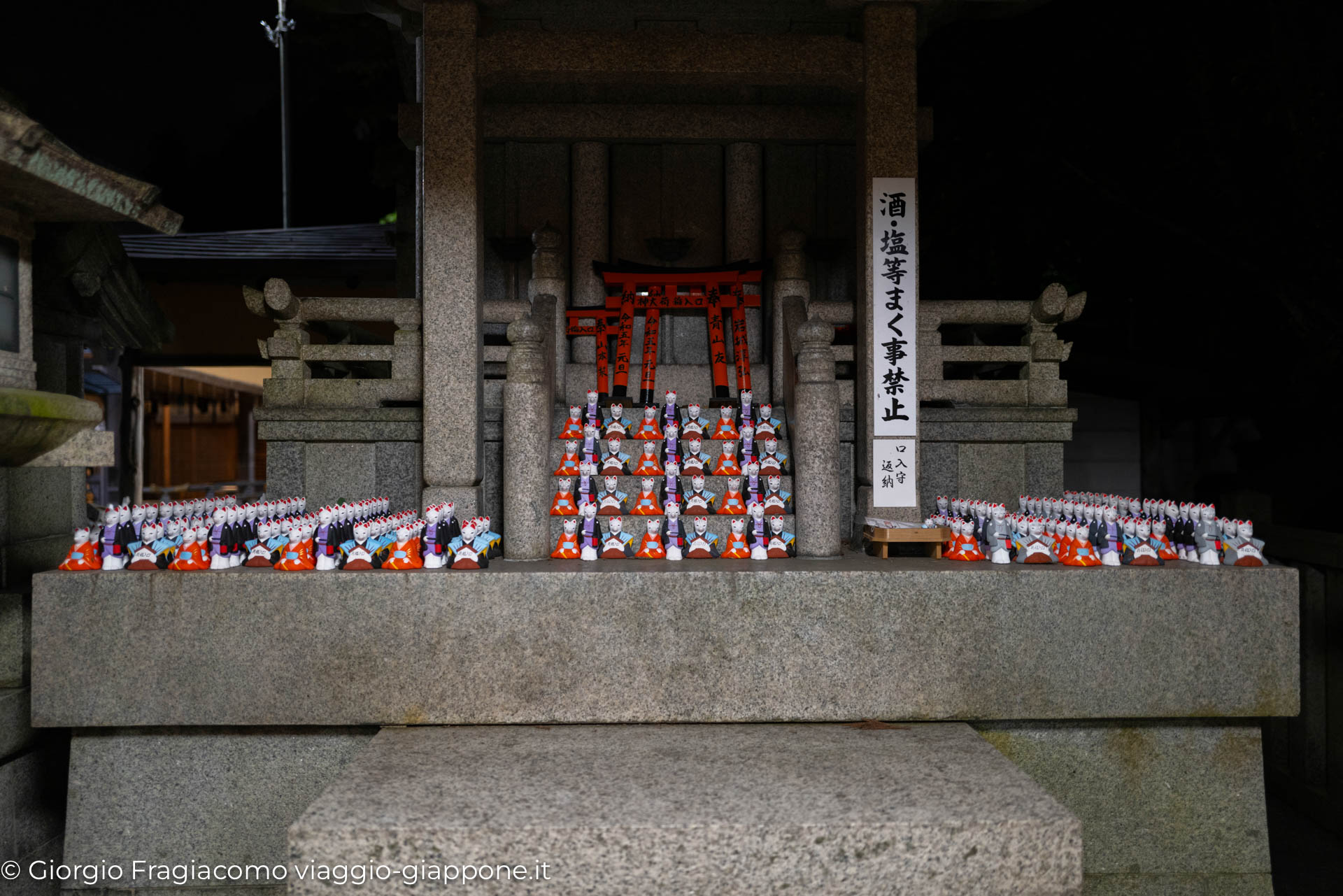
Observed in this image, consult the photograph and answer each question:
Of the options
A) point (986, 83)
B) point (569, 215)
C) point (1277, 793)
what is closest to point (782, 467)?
point (569, 215)

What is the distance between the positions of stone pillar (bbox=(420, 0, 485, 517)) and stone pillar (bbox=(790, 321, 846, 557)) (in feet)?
6.22

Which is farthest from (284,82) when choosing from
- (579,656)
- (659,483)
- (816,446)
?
(579,656)

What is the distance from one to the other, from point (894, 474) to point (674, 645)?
2.00 metres

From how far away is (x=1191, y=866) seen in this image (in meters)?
3.80

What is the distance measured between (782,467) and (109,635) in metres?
3.57

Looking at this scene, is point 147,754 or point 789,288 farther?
point 789,288

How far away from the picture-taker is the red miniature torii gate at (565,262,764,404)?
6.52 metres

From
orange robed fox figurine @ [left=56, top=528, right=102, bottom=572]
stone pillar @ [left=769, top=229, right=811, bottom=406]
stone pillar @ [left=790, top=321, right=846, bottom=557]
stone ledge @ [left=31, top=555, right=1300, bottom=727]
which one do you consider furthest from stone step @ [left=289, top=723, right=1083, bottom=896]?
stone pillar @ [left=769, top=229, right=811, bottom=406]

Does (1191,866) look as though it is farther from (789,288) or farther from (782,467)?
(789,288)

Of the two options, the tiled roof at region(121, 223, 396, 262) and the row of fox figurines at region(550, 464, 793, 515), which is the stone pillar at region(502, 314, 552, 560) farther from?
the tiled roof at region(121, 223, 396, 262)

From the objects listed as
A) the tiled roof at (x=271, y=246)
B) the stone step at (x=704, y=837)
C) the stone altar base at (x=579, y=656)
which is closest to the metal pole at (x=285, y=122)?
the tiled roof at (x=271, y=246)

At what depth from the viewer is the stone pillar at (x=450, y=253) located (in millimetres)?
4805

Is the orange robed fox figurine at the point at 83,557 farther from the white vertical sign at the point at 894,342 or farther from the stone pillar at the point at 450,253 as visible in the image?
the white vertical sign at the point at 894,342

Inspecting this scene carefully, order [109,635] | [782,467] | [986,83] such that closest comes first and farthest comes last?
[109,635]
[782,467]
[986,83]
